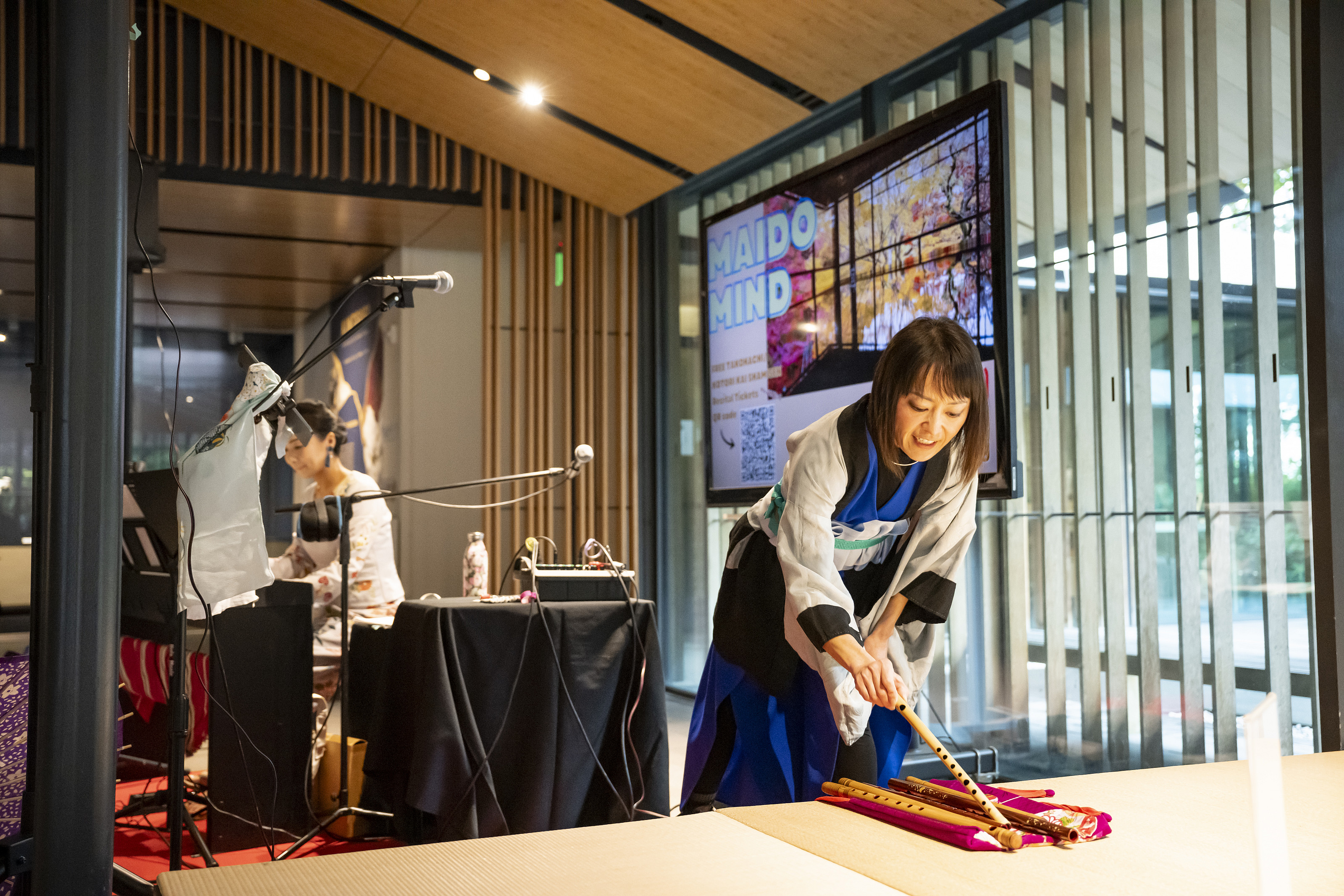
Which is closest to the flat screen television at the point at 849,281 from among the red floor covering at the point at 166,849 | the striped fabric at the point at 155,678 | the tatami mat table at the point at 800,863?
the tatami mat table at the point at 800,863

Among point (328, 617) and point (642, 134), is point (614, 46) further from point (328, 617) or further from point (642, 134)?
point (328, 617)

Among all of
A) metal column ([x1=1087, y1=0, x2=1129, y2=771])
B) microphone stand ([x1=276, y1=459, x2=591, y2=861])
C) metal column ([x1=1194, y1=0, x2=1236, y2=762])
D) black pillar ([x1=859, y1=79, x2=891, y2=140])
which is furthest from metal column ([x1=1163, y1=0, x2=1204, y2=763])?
microphone stand ([x1=276, y1=459, x2=591, y2=861])

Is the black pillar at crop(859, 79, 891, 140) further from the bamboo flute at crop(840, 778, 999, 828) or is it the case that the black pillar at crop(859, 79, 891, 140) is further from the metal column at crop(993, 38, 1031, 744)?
the bamboo flute at crop(840, 778, 999, 828)

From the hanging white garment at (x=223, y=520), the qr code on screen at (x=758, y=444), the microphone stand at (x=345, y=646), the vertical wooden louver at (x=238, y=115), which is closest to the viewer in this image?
the hanging white garment at (x=223, y=520)

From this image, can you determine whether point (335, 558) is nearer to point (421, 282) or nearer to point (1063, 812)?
point (421, 282)

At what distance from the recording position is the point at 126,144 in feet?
6.01

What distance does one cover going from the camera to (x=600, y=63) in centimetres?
498

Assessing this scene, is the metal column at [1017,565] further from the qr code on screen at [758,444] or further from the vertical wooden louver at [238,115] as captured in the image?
the vertical wooden louver at [238,115]

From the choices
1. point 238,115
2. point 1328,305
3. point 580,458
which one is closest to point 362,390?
point 238,115

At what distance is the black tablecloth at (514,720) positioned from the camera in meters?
2.94

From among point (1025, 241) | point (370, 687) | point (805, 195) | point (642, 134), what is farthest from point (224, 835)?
point (642, 134)

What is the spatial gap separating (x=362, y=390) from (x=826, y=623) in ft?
20.1

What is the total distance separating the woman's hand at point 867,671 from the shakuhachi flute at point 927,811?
759mm

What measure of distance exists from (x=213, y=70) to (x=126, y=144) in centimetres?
421
